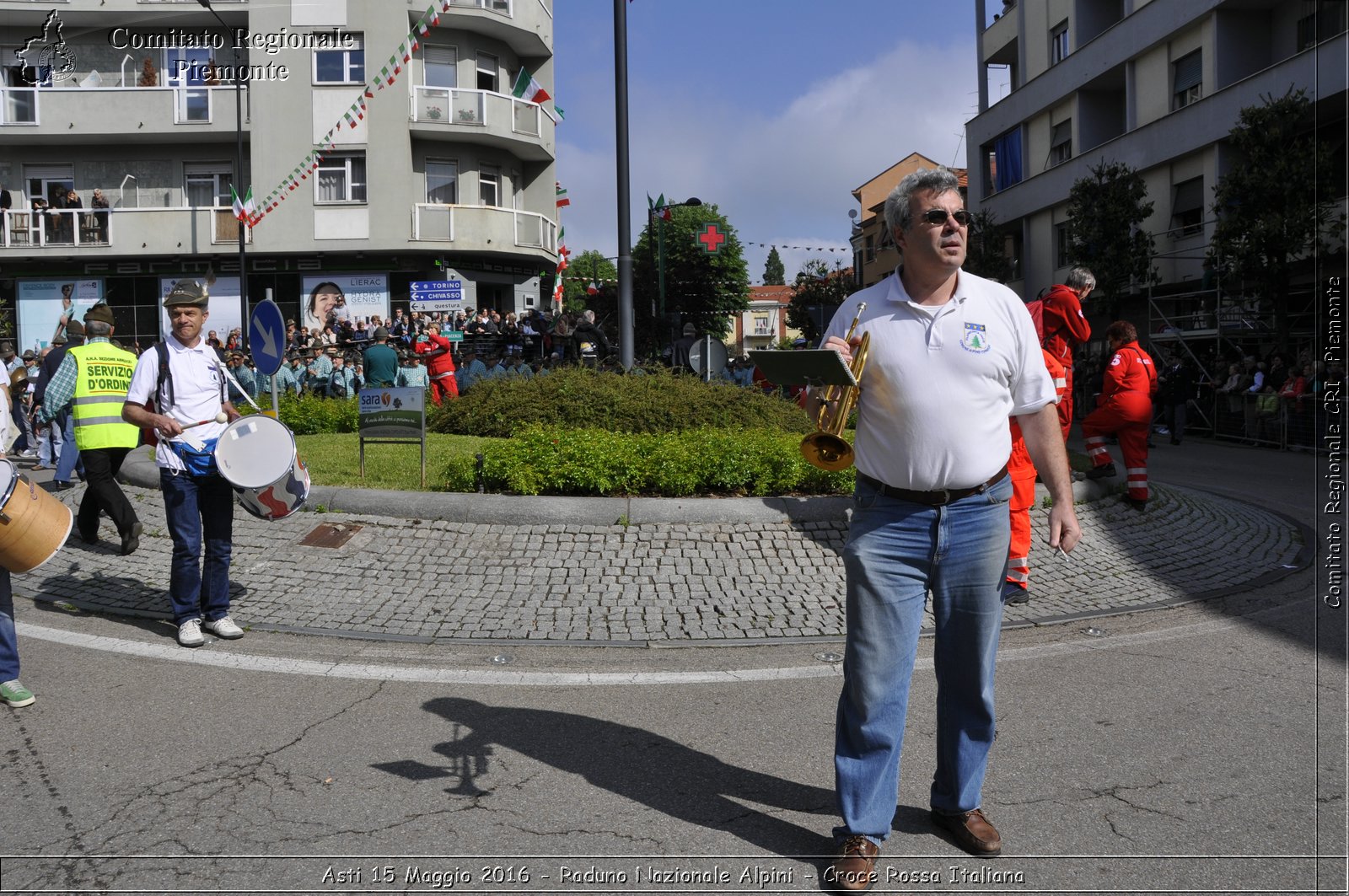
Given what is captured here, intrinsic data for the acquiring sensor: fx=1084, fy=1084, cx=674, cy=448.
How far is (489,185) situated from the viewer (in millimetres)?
35188

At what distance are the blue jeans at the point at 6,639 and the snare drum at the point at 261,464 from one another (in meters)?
1.26

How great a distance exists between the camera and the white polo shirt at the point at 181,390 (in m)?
6.25

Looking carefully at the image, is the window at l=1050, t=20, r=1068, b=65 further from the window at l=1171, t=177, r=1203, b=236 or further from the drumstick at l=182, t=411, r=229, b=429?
the drumstick at l=182, t=411, r=229, b=429

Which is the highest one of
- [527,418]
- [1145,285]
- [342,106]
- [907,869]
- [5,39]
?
[5,39]

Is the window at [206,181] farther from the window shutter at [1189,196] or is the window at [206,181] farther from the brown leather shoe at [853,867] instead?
the brown leather shoe at [853,867]

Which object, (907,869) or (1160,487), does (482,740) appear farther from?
(1160,487)

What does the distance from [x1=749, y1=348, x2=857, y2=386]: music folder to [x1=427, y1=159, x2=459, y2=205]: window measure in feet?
106

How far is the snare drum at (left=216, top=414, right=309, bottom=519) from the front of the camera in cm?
614

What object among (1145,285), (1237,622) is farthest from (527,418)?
(1145,285)

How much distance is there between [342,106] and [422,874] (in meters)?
32.4

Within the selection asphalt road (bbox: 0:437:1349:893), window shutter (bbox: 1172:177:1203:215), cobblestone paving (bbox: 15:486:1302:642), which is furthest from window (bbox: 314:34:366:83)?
asphalt road (bbox: 0:437:1349:893)

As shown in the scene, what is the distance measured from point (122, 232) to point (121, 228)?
106mm

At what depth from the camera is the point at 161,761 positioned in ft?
14.2

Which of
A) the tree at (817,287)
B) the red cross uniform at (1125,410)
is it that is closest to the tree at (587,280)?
the tree at (817,287)
